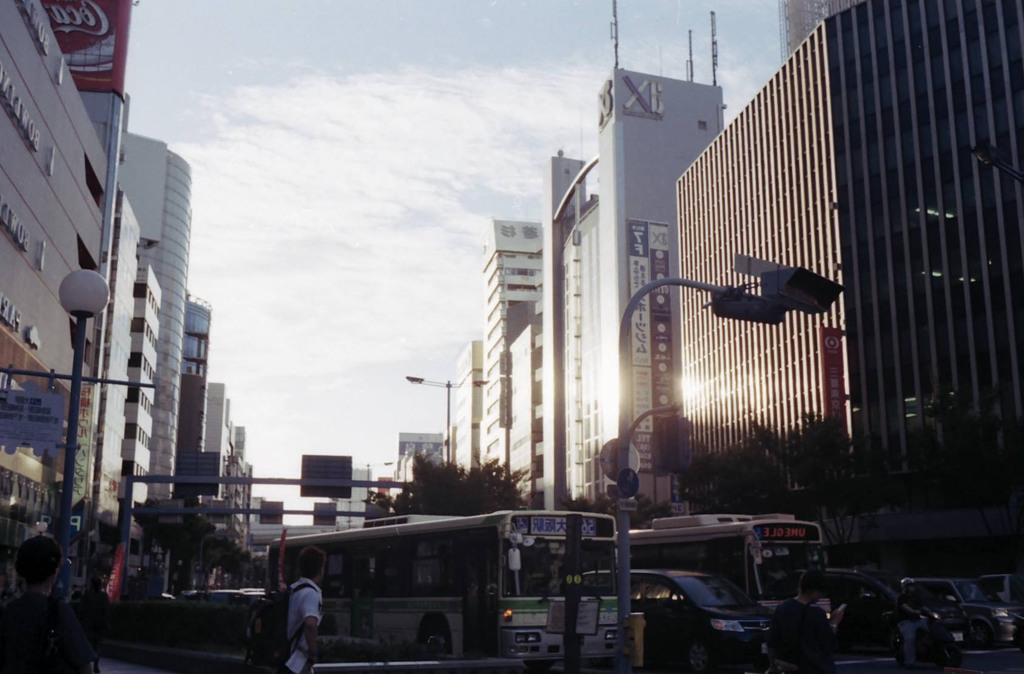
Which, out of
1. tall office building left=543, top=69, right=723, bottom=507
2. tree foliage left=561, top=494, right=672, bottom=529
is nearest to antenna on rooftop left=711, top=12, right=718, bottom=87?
tall office building left=543, top=69, right=723, bottom=507

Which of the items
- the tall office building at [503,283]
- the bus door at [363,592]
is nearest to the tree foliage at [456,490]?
the bus door at [363,592]

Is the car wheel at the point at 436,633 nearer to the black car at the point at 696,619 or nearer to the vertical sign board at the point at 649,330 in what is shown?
the black car at the point at 696,619

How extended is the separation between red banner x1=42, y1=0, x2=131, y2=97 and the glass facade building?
38.2m

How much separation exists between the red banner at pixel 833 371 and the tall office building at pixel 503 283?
67.8 meters

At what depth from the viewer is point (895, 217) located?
57.3m

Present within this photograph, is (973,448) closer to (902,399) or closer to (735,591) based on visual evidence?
(902,399)

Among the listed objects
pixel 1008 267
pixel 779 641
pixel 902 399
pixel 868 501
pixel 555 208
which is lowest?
pixel 779 641

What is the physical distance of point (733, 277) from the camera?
71.6 m

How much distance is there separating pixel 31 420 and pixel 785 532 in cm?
1618

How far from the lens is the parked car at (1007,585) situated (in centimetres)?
2795

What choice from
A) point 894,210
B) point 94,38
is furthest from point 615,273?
point 94,38

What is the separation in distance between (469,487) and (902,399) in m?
21.9

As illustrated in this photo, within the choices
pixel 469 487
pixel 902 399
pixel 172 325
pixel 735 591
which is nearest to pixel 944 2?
pixel 902 399

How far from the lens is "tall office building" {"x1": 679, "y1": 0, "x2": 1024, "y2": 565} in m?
51.9
